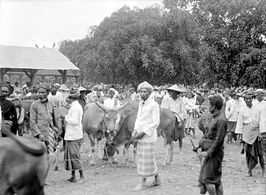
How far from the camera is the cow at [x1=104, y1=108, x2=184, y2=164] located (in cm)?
933

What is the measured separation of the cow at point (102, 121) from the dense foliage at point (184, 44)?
1124 cm

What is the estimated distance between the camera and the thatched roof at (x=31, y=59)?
22547 millimetres

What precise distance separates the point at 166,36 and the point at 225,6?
10.7 meters

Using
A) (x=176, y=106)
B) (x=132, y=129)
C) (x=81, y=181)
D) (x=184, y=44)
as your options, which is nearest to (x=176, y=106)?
(x=176, y=106)

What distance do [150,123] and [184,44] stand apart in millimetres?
22182

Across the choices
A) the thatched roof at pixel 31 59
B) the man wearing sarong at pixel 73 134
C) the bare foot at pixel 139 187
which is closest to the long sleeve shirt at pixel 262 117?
the bare foot at pixel 139 187

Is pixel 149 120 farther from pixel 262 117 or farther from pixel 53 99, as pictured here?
pixel 53 99

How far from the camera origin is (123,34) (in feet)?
92.7

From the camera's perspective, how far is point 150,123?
7102mm

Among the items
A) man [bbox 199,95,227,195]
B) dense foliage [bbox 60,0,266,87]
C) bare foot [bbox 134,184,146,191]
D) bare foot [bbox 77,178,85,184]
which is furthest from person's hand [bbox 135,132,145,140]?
dense foliage [bbox 60,0,266,87]

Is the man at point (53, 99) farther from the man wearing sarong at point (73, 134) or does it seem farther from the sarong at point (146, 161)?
the sarong at point (146, 161)

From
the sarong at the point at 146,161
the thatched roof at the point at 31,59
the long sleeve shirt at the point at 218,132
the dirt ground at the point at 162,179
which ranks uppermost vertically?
the thatched roof at the point at 31,59

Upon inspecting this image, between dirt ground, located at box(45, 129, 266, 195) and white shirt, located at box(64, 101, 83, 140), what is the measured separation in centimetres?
103

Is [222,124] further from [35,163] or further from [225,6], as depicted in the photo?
[225,6]
